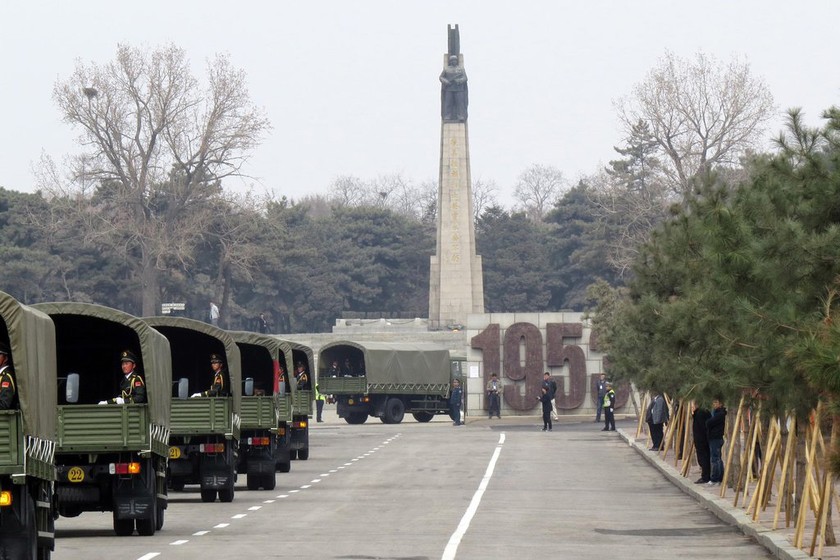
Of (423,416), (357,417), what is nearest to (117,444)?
(357,417)

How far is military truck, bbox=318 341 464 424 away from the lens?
6225 centimetres

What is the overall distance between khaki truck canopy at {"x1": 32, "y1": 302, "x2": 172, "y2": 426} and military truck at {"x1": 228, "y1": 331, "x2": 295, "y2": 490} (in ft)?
21.6

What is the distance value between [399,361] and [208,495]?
3671 cm

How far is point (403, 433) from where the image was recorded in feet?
179

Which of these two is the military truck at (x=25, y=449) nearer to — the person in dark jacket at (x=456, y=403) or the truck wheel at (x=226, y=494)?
the truck wheel at (x=226, y=494)

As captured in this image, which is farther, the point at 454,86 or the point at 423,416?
the point at 454,86

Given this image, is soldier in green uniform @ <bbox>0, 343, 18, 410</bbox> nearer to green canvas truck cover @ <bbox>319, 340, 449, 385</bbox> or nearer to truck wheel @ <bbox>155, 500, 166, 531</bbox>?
truck wheel @ <bbox>155, 500, 166, 531</bbox>

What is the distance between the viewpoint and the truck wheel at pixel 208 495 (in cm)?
2588

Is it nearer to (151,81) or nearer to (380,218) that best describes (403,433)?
(151,81)

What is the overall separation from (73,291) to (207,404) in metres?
78.7

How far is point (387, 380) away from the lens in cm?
6238

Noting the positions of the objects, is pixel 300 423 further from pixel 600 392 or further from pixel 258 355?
→ pixel 600 392

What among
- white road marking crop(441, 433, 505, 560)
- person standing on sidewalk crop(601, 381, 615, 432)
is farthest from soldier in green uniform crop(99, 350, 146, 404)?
person standing on sidewalk crop(601, 381, 615, 432)

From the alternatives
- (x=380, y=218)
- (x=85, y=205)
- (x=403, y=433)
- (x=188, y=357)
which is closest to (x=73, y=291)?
(x=85, y=205)
